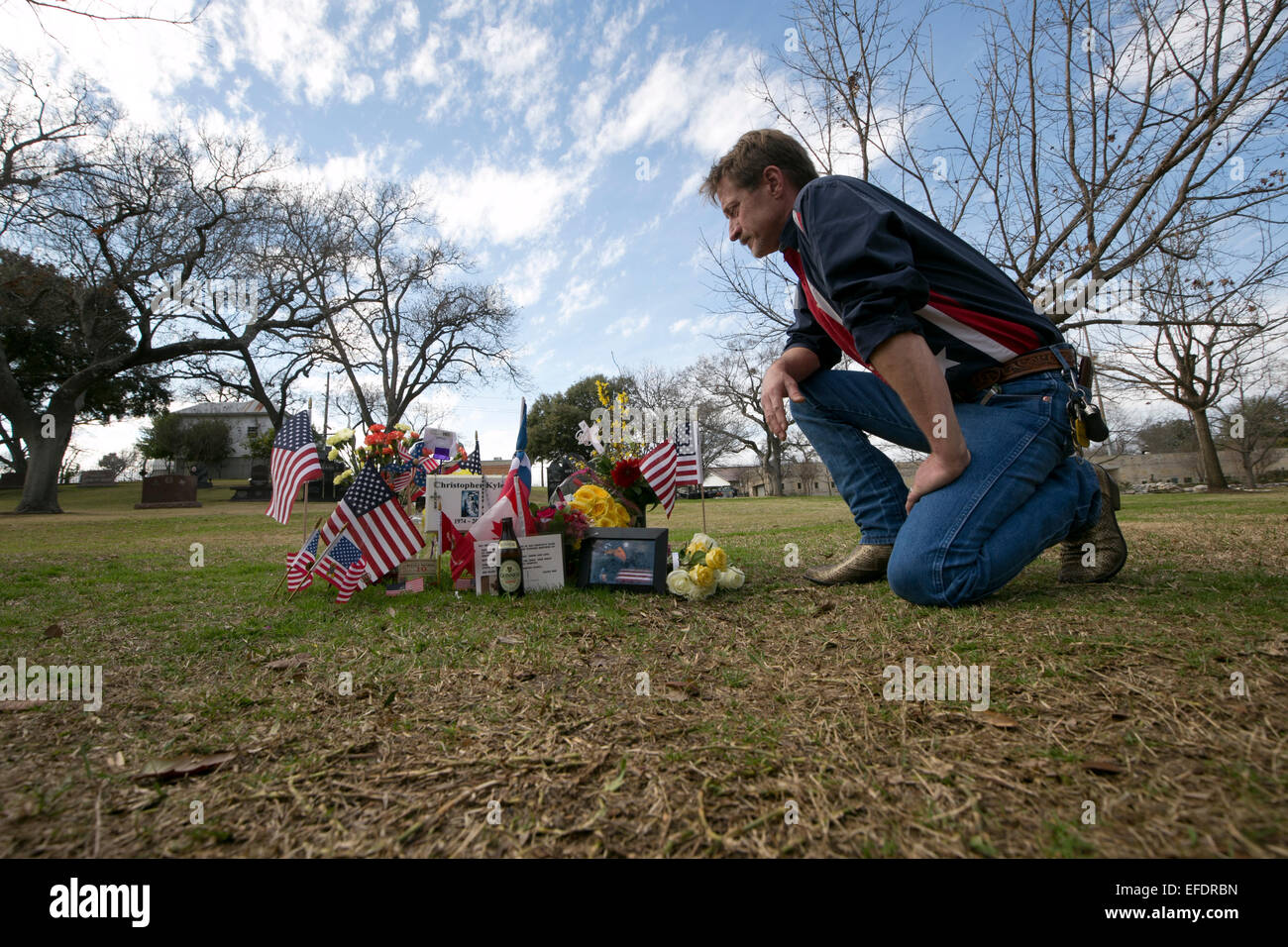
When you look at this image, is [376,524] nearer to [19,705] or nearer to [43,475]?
[19,705]

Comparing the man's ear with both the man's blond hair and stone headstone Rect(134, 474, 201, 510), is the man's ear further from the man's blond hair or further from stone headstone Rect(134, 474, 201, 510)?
stone headstone Rect(134, 474, 201, 510)

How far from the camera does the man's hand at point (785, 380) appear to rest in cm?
280

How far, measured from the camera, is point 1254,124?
13.4 feet

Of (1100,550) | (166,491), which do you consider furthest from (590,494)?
(166,491)

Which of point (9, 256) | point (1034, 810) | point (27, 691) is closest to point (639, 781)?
point (1034, 810)

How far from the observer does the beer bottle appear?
309 cm

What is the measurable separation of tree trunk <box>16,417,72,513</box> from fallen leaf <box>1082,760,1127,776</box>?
75.6 feet

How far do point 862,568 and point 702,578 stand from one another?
0.74 meters

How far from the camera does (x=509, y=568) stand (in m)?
3.10

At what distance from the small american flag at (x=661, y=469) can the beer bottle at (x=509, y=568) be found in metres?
0.99

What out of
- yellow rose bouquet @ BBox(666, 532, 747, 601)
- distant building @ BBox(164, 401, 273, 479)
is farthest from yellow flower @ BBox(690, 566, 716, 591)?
distant building @ BBox(164, 401, 273, 479)

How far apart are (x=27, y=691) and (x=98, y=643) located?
577 mm

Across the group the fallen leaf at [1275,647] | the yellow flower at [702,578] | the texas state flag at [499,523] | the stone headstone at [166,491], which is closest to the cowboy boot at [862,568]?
the yellow flower at [702,578]

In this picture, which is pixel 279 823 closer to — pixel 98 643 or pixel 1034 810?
pixel 1034 810
